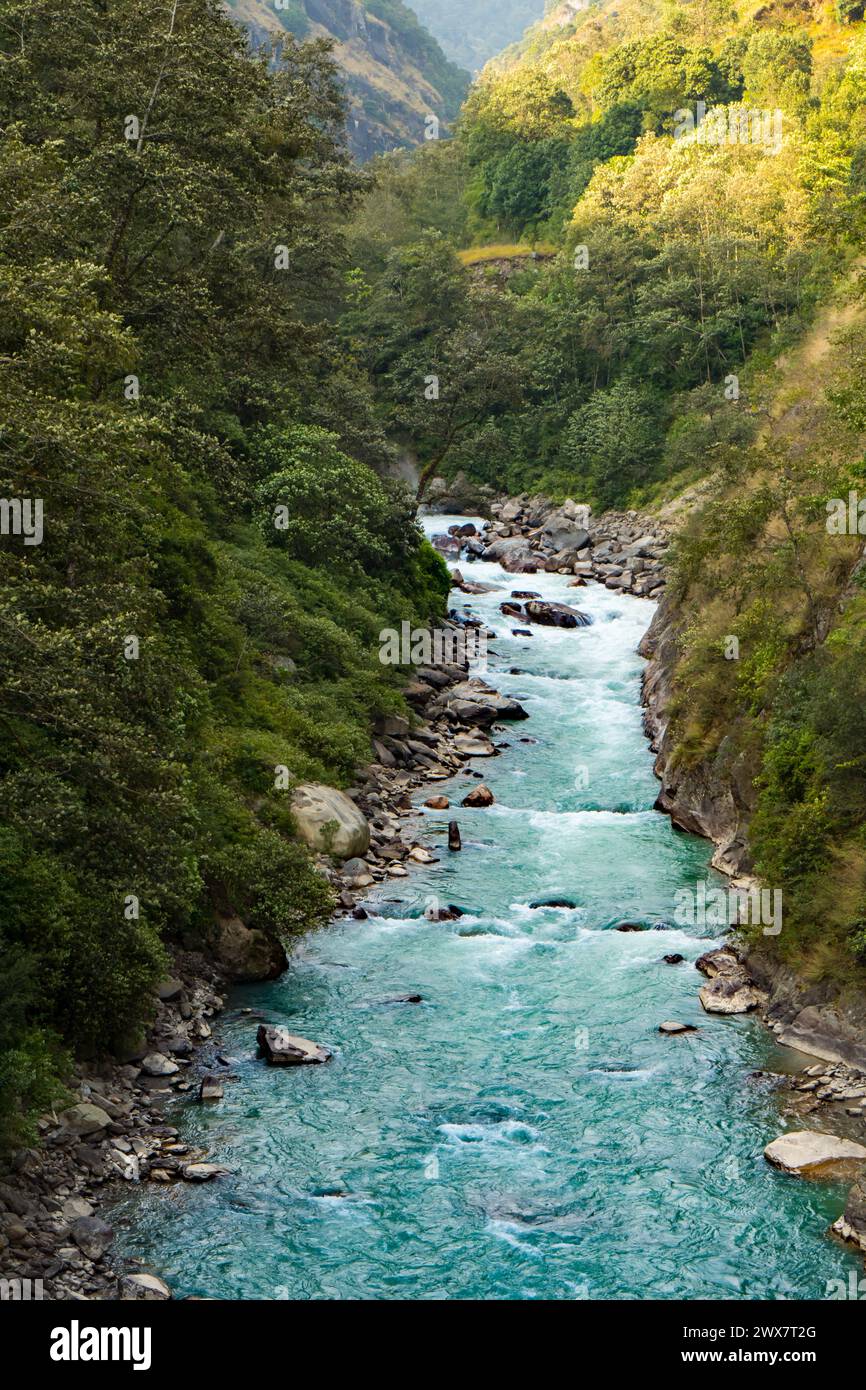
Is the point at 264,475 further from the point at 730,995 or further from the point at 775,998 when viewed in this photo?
the point at 775,998

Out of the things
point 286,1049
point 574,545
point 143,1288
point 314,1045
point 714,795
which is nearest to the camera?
point 143,1288

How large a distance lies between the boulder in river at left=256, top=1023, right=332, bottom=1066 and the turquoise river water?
24cm

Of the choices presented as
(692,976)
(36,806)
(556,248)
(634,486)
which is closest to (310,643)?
(692,976)

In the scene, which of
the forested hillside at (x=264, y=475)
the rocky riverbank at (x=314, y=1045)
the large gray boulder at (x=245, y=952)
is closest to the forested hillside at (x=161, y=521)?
the forested hillside at (x=264, y=475)

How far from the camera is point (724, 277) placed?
70.6 metres

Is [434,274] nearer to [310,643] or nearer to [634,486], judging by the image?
[634,486]

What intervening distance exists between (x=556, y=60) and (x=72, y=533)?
122m

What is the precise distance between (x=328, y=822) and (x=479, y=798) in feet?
18.4

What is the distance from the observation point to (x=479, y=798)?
107 feet

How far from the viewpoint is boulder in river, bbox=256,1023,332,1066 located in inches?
800

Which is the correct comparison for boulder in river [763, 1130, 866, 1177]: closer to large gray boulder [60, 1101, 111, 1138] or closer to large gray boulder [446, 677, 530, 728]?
large gray boulder [60, 1101, 111, 1138]

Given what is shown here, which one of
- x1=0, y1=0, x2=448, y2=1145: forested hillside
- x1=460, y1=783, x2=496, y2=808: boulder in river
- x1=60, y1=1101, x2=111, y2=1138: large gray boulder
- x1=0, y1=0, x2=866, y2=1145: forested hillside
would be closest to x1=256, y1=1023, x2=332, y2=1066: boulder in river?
x1=0, y1=0, x2=448, y2=1145: forested hillside

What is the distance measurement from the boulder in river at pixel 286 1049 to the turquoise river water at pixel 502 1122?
0.24 m

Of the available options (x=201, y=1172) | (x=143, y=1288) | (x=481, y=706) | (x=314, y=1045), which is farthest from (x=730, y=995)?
(x=481, y=706)
